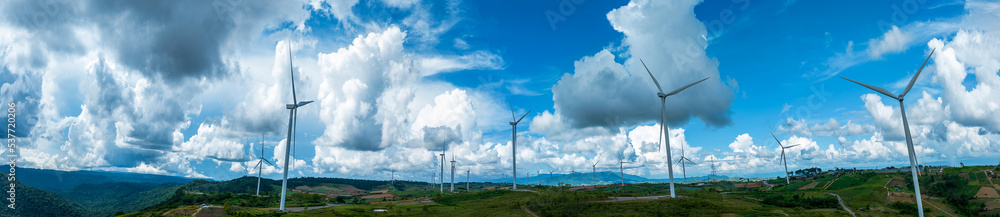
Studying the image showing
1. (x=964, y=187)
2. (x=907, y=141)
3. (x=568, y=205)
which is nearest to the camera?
(x=907, y=141)

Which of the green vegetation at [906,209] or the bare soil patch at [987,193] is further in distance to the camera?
the bare soil patch at [987,193]

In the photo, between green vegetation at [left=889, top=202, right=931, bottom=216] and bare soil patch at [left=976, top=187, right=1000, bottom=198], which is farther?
bare soil patch at [left=976, top=187, right=1000, bottom=198]

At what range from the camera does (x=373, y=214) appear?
127875 millimetres

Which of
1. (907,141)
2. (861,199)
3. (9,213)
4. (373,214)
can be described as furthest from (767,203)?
(9,213)

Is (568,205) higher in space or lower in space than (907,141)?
lower

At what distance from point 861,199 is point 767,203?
131 feet

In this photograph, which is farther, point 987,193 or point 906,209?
point 987,193

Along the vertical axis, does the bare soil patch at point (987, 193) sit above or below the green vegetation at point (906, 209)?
above

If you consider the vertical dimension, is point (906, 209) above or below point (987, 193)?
Result: below

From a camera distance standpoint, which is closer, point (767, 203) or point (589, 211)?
point (589, 211)

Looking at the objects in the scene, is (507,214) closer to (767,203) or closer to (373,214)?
(373,214)

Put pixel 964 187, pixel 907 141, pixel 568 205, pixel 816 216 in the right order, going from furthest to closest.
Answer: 1. pixel 964 187
2. pixel 568 205
3. pixel 816 216
4. pixel 907 141

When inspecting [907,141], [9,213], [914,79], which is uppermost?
[914,79]

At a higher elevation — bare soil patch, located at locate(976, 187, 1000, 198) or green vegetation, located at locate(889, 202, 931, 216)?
bare soil patch, located at locate(976, 187, 1000, 198)
